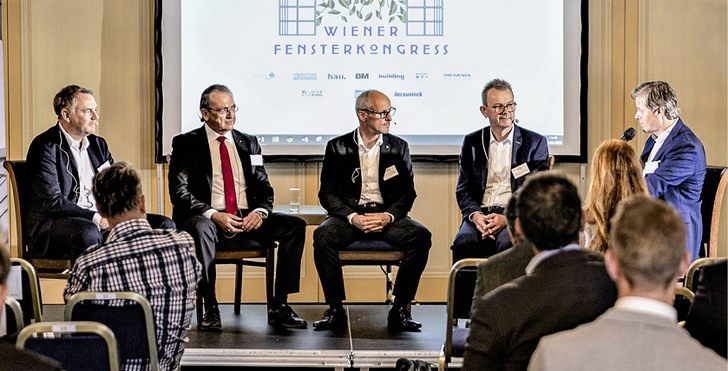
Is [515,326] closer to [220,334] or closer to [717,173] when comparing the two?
[220,334]

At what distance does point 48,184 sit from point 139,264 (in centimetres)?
196

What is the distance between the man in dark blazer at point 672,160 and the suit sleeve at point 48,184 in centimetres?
301

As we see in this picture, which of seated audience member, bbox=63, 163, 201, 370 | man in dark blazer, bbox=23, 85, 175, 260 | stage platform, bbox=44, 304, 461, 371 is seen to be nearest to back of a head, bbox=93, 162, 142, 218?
seated audience member, bbox=63, 163, 201, 370

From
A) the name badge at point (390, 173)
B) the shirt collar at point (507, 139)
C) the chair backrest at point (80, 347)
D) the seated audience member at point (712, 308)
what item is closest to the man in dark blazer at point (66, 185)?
the name badge at point (390, 173)

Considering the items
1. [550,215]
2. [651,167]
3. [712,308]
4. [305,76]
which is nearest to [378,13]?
[305,76]

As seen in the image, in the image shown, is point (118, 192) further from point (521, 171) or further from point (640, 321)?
point (521, 171)

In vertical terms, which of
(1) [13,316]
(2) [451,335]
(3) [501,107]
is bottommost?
(2) [451,335]

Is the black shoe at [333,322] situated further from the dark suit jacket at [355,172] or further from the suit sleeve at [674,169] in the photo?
the suit sleeve at [674,169]

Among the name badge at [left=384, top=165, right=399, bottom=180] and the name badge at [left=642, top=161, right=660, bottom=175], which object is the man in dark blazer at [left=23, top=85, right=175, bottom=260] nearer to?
the name badge at [left=384, top=165, right=399, bottom=180]

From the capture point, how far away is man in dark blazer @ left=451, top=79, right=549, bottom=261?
14.9 feet

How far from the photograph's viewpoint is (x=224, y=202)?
4535 millimetres

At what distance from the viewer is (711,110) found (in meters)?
5.43

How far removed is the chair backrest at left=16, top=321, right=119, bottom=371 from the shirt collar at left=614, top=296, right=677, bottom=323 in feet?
4.52

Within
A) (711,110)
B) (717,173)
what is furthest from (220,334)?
(711,110)
